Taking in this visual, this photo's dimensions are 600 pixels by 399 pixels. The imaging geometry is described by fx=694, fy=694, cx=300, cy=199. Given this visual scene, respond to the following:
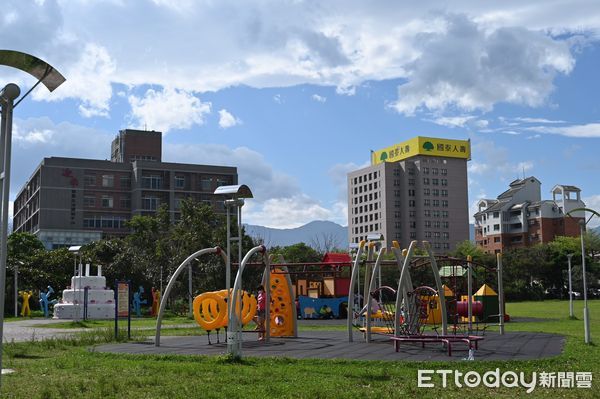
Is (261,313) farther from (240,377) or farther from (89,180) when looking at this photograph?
(89,180)

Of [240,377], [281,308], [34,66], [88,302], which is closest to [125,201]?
[88,302]

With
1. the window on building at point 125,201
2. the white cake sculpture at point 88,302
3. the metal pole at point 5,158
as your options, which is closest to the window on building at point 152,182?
the window on building at point 125,201

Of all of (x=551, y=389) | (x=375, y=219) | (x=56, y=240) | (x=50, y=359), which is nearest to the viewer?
(x=551, y=389)

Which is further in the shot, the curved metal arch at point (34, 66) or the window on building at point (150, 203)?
the window on building at point (150, 203)

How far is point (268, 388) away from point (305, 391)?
585 mm

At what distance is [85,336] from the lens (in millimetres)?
19359

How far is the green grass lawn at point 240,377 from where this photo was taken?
9422 mm

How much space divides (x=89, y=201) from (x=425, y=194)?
6160cm

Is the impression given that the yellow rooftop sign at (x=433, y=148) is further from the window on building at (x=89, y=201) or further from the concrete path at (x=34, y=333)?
the concrete path at (x=34, y=333)

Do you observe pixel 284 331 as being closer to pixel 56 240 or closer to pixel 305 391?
pixel 305 391

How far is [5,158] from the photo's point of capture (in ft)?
30.3

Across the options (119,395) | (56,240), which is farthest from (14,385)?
(56,240)
